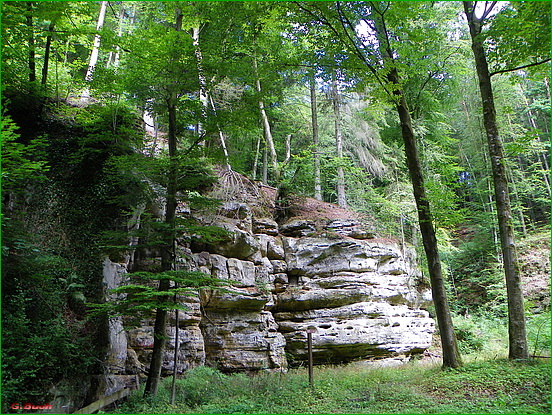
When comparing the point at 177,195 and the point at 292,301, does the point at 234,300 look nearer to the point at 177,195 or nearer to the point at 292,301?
the point at 292,301

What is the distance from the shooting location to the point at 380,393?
705 cm

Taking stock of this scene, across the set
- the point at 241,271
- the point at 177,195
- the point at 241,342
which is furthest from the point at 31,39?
the point at 241,342

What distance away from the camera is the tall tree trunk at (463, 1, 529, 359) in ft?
24.8

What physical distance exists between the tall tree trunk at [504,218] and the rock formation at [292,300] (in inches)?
190

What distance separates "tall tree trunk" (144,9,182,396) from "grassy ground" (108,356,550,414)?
41cm

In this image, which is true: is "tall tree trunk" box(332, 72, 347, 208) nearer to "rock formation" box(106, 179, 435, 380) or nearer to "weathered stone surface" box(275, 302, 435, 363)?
"rock formation" box(106, 179, 435, 380)

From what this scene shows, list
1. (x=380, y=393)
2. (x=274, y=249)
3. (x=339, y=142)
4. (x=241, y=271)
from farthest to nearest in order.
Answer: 1. (x=339, y=142)
2. (x=274, y=249)
3. (x=241, y=271)
4. (x=380, y=393)

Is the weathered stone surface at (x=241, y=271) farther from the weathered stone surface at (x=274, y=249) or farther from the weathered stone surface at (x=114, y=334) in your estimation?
the weathered stone surface at (x=114, y=334)

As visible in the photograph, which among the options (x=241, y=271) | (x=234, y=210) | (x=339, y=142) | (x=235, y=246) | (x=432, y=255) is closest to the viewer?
(x=432, y=255)

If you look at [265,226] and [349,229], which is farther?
[349,229]

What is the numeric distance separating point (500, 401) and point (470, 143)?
21730mm

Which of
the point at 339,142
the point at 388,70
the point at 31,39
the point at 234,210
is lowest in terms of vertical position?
the point at 234,210

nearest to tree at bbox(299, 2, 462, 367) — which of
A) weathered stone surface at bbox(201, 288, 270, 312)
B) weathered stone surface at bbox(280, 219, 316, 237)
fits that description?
weathered stone surface at bbox(201, 288, 270, 312)

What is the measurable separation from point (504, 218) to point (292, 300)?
6.74 m
